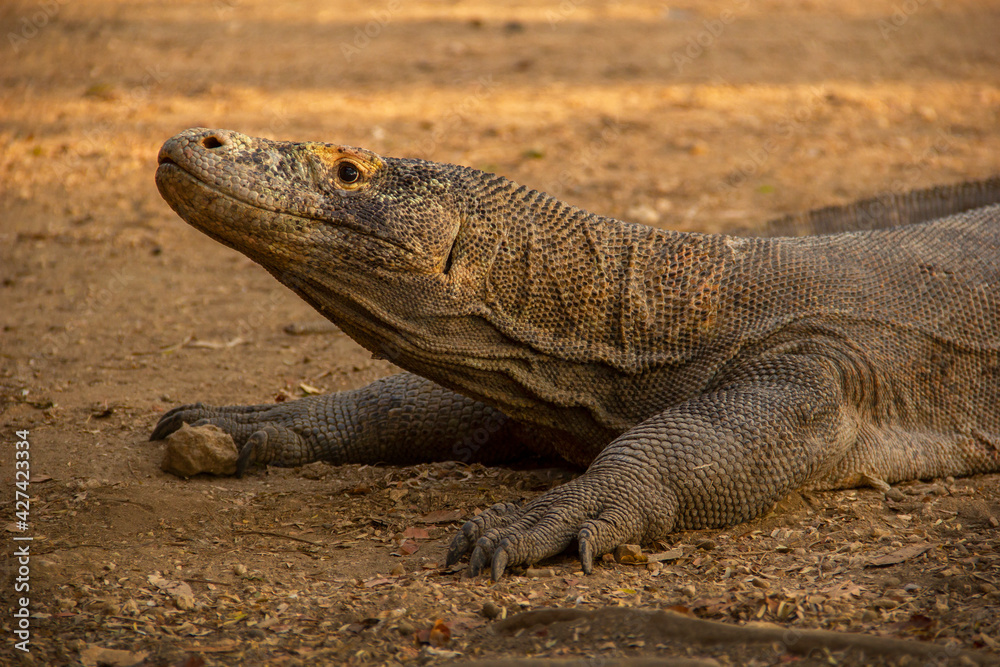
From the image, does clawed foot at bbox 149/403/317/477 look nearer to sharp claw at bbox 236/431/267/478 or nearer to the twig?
sharp claw at bbox 236/431/267/478

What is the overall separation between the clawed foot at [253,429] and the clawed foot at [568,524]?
4.79 feet

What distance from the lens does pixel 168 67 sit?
1246 centimetres

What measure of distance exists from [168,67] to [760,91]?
784 centimetres

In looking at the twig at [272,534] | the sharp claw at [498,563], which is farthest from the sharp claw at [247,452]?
the sharp claw at [498,563]

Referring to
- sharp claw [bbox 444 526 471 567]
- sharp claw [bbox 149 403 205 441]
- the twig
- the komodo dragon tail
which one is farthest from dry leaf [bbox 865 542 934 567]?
sharp claw [bbox 149 403 205 441]

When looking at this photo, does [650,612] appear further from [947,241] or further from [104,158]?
[104,158]

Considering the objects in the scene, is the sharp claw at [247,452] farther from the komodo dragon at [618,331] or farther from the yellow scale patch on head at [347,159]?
the yellow scale patch on head at [347,159]

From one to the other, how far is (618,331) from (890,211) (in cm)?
259

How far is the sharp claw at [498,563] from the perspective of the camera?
3334 mm

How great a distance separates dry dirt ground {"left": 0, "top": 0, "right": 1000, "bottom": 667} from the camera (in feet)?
10.3

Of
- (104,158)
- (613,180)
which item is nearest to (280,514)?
(613,180)

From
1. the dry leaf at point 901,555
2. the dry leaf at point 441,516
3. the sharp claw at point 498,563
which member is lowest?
the dry leaf at point 441,516

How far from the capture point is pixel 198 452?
4414 millimetres

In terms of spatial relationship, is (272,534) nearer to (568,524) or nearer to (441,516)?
(441,516)
